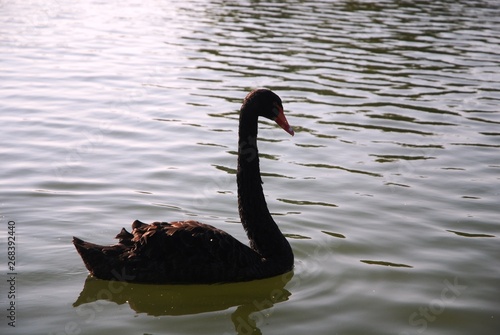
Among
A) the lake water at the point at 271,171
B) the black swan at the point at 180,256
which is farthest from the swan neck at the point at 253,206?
the lake water at the point at 271,171

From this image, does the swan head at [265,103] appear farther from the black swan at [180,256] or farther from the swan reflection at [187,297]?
the swan reflection at [187,297]

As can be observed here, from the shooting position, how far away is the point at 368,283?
6059 mm

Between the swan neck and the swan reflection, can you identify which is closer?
the swan reflection

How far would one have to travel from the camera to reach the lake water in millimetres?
5574

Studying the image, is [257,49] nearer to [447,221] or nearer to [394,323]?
[447,221]

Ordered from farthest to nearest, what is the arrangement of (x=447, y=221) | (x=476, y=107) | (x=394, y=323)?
(x=476, y=107) → (x=447, y=221) → (x=394, y=323)

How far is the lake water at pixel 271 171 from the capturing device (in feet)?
18.3

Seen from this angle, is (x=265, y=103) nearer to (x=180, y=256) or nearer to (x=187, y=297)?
(x=180, y=256)

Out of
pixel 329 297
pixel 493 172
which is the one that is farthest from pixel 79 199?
pixel 493 172

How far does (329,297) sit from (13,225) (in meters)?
2.88

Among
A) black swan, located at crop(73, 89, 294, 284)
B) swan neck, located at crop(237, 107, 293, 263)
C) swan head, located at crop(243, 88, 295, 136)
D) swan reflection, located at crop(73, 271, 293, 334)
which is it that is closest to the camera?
swan reflection, located at crop(73, 271, 293, 334)

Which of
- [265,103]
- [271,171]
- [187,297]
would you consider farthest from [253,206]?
[271,171]

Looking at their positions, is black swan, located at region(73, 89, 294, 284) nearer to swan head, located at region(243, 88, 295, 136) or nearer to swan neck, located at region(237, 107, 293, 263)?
swan neck, located at region(237, 107, 293, 263)

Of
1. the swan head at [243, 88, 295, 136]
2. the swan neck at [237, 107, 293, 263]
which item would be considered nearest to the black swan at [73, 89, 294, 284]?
the swan neck at [237, 107, 293, 263]
